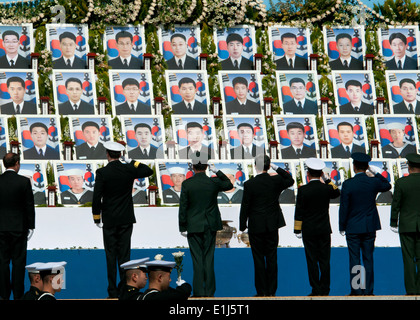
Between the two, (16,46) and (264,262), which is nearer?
(264,262)

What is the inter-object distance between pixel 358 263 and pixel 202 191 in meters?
1.95

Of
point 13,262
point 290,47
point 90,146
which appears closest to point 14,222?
point 13,262

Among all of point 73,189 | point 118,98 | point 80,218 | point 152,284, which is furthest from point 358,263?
point 118,98

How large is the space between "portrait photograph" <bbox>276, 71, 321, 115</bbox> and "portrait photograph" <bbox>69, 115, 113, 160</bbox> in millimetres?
3226

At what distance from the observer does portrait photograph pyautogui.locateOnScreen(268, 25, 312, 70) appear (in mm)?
16453

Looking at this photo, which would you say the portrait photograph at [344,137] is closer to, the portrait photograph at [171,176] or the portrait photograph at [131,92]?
the portrait photograph at [171,176]

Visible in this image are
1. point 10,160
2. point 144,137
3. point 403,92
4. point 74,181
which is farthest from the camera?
point 403,92

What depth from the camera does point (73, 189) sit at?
14.2 meters

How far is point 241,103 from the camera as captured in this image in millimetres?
15711

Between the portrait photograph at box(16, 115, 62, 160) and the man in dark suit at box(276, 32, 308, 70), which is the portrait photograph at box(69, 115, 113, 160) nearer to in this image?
the portrait photograph at box(16, 115, 62, 160)

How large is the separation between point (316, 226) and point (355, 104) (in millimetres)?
6455

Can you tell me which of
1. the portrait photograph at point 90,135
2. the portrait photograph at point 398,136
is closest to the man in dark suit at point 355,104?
the portrait photograph at point 398,136

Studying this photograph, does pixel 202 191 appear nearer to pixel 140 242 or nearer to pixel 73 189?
pixel 140 242

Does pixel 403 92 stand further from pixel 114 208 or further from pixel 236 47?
pixel 114 208
